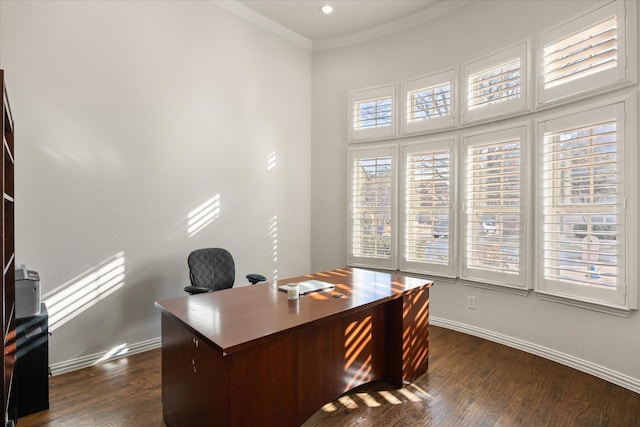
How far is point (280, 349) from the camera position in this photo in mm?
1815

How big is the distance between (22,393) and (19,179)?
1.48 metres

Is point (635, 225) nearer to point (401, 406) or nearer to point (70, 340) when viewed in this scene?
point (401, 406)

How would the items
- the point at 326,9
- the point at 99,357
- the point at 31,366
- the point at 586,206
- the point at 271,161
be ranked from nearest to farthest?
the point at 31,366 < the point at 586,206 < the point at 99,357 < the point at 326,9 < the point at 271,161

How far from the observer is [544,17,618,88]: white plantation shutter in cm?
264

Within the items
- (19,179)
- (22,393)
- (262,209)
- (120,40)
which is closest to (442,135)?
(262,209)

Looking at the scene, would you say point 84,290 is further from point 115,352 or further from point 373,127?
point 373,127

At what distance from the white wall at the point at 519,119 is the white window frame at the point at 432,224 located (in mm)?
239

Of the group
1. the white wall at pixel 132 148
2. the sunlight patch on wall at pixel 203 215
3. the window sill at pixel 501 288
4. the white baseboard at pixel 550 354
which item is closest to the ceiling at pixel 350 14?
the white wall at pixel 132 148

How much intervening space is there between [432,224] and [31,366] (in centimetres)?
369

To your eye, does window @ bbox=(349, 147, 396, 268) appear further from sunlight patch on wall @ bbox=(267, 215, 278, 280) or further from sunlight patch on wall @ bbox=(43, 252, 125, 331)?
sunlight patch on wall @ bbox=(43, 252, 125, 331)

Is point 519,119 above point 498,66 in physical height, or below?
below

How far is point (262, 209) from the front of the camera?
4172mm

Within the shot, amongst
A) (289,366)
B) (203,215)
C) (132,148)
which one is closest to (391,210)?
(203,215)

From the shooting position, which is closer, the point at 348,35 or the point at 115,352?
the point at 115,352
